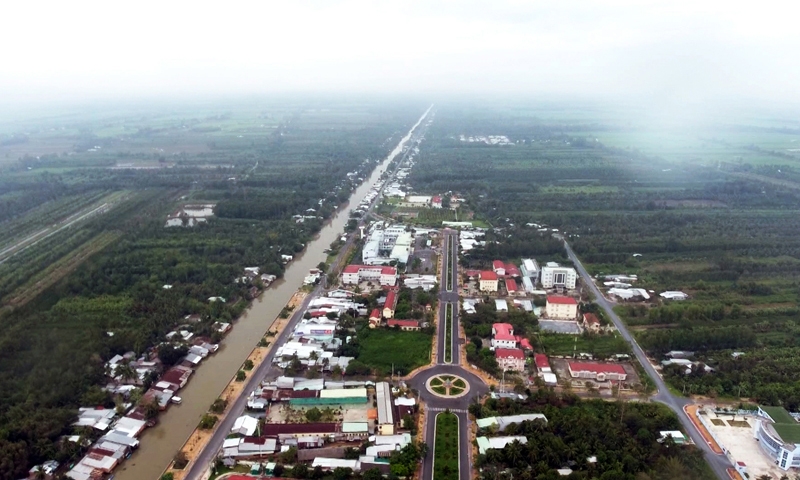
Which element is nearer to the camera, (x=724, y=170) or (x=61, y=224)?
(x=61, y=224)

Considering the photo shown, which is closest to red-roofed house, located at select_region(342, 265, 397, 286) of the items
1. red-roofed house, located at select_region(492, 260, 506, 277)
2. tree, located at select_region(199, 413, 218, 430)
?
red-roofed house, located at select_region(492, 260, 506, 277)

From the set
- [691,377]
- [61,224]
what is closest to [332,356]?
[691,377]

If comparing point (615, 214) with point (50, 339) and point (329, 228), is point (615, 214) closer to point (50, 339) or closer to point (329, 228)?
point (329, 228)

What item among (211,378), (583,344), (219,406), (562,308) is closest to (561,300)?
(562,308)

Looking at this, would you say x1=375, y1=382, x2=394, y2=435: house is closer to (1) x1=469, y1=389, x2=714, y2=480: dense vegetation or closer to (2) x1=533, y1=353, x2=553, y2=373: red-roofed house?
(1) x1=469, y1=389, x2=714, y2=480: dense vegetation

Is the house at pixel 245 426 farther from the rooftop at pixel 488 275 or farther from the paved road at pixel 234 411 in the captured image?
the rooftop at pixel 488 275

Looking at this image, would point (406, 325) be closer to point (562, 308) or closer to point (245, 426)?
point (562, 308)

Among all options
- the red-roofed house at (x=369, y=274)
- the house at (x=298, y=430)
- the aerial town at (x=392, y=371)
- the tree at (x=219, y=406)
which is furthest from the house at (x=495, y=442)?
the red-roofed house at (x=369, y=274)
